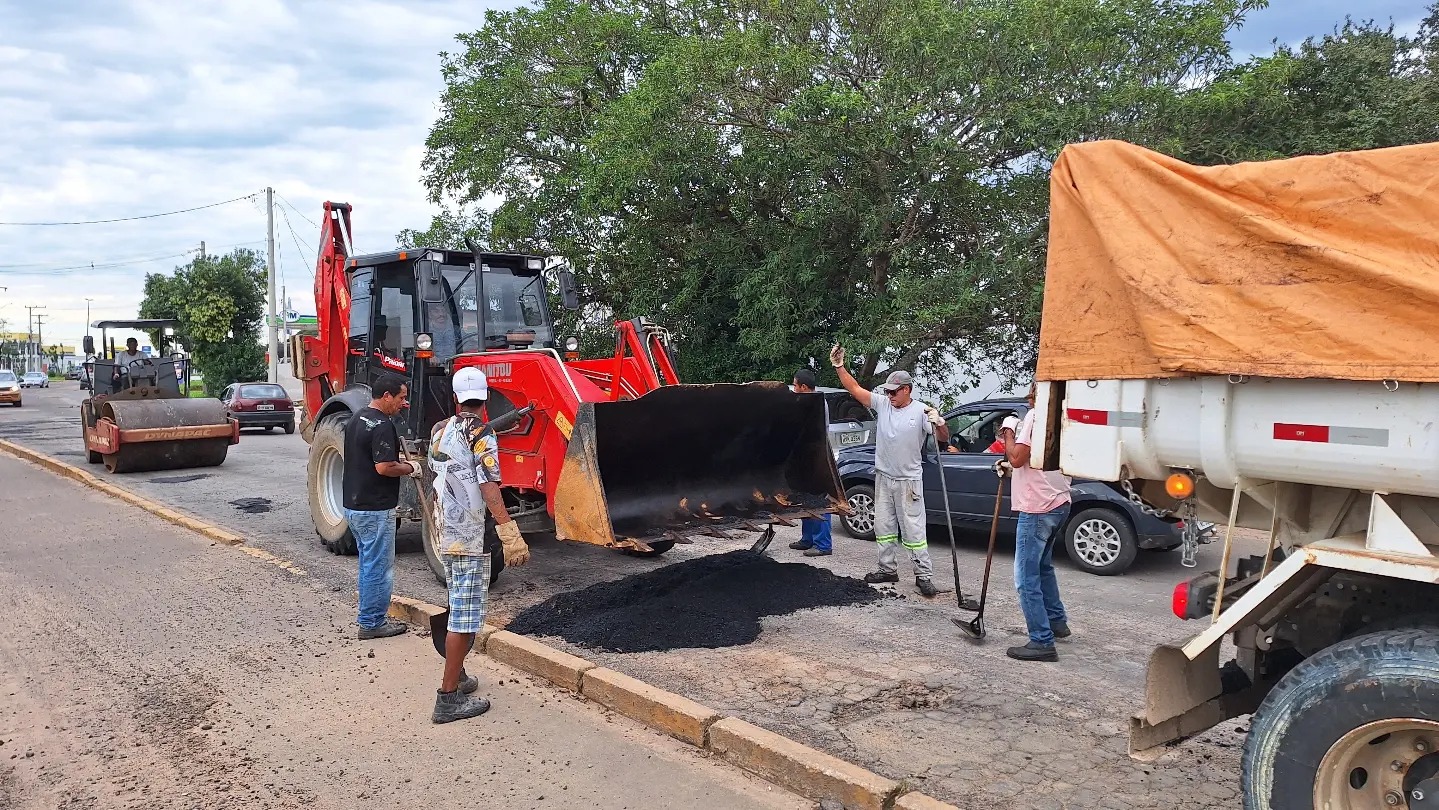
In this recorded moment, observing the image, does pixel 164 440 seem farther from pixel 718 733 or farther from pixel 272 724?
pixel 718 733

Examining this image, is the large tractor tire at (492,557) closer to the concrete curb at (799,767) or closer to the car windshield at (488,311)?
the car windshield at (488,311)

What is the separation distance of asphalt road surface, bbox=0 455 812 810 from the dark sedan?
518 centimetres

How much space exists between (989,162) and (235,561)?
1101 cm

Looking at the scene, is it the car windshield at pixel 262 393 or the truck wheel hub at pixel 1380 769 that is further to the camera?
the car windshield at pixel 262 393

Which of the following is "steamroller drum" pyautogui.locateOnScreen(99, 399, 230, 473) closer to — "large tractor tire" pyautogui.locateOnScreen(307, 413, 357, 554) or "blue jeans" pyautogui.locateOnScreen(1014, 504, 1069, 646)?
"large tractor tire" pyautogui.locateOnScreen(307, 413, 357, 554)

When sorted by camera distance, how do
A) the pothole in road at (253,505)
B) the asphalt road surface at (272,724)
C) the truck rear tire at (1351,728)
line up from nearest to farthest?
1. the truck rear tire at (1351,728)
2. the asphalt road surface at (272,724)
3. the pothole in road at (253,505)

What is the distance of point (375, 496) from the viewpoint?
20.9 ft

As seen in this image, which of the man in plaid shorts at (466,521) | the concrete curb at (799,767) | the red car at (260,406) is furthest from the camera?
the red car at (260,406)

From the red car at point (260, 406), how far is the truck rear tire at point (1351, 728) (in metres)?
24.9

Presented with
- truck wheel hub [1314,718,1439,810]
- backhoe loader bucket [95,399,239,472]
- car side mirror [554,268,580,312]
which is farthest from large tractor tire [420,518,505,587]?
backhoe loader bucket [95,399,239,472]

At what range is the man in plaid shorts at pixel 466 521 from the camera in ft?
16.4

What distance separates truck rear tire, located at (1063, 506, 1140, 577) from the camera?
8.19 meters

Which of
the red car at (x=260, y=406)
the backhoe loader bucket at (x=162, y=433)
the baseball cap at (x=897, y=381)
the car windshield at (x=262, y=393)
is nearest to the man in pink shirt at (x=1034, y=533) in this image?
the baseball cap at (x=897, y=381)

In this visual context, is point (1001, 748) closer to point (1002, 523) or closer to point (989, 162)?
point (1002, 523)
